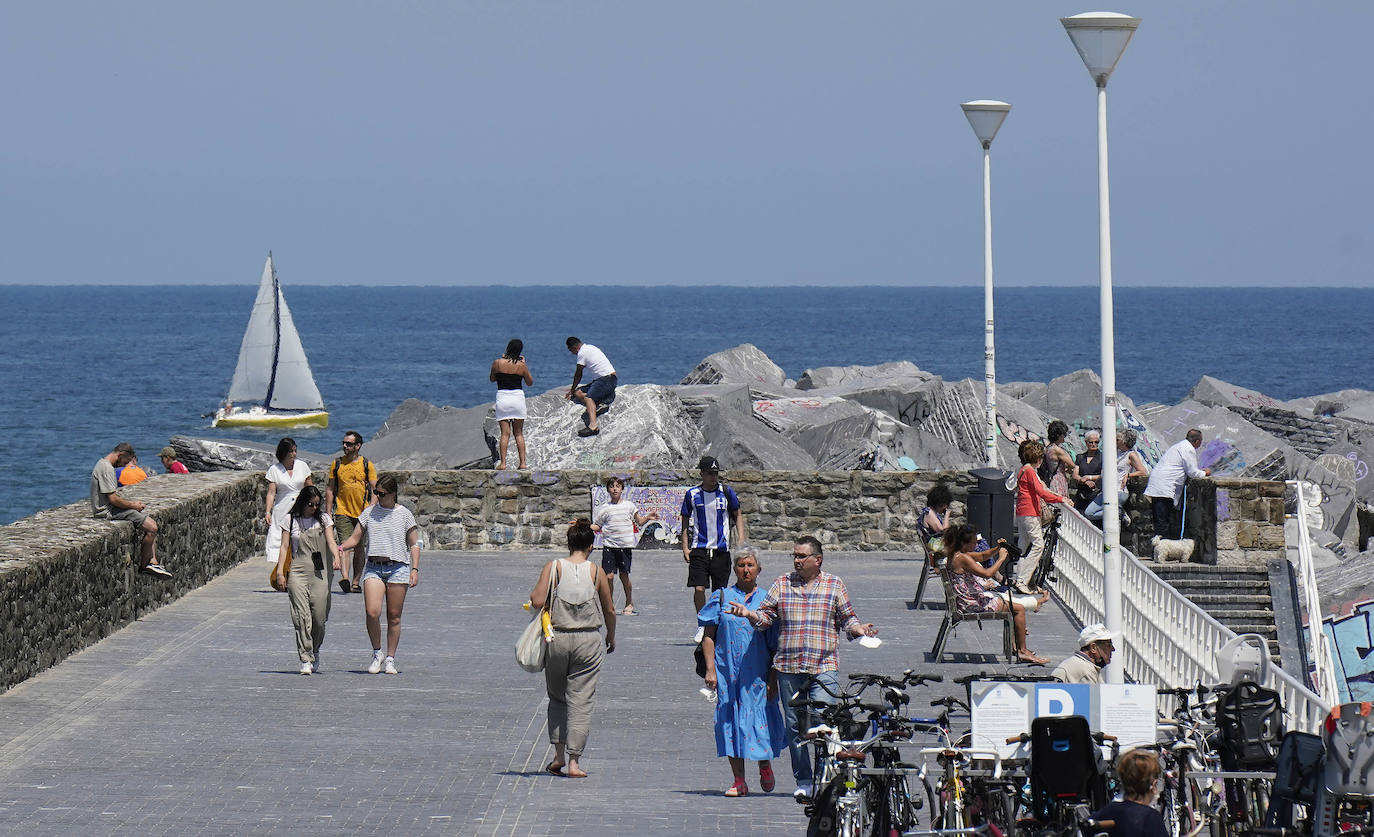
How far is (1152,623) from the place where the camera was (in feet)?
49.4

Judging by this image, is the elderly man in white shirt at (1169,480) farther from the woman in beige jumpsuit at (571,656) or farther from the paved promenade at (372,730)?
the woman in beige jumpsuit at (571,656)

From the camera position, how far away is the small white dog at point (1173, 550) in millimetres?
19422

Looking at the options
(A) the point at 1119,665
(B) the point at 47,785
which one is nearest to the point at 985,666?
(A) the point at 1119,665

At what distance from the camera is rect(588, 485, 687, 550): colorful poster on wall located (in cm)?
2203

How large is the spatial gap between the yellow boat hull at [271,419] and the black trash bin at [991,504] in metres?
65.2

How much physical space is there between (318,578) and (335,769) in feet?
10.9

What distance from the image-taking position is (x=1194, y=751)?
357 inches

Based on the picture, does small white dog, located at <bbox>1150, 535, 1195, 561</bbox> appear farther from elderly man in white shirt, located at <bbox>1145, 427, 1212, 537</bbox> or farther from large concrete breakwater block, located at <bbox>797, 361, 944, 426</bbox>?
large concrete breakwater block, located at <bbox>797, 361, 944, 426</bbox>

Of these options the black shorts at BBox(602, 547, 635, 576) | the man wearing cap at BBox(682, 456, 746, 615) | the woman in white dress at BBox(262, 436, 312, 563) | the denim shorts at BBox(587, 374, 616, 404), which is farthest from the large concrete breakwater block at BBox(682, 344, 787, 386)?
the man wearing cap at BBox(682, 456, 746, 615)

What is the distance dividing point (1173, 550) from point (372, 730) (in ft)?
32.5
